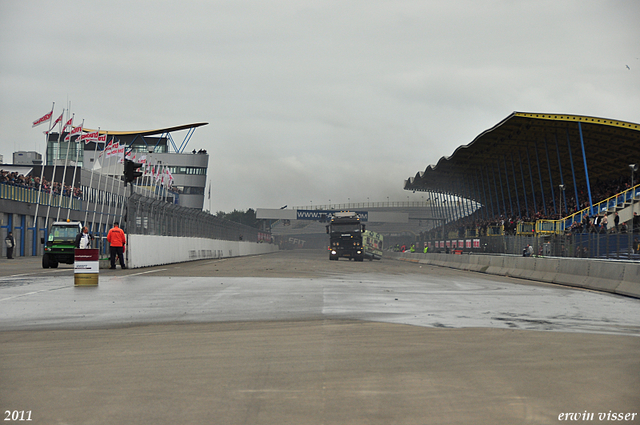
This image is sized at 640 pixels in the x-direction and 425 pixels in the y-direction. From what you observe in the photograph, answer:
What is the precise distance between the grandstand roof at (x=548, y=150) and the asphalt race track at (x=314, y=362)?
3569 centimetres

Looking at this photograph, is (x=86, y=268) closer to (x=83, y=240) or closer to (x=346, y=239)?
(x=83, y=240)

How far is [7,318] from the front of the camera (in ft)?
35.0

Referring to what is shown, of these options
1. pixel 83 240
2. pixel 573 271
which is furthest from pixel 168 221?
pixel 573 271

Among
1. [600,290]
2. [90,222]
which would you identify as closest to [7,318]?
[600,290]

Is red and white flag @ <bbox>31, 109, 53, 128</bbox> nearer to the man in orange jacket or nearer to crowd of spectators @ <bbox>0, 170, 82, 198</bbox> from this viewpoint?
crowd of spectators @ <bbox>0, 170, 82, 198</bbox>

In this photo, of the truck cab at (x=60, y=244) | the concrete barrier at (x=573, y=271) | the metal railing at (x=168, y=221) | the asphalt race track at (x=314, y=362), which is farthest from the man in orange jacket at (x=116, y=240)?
the concrete barrier at (x=573, y=271)

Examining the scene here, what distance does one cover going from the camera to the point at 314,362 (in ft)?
23.4

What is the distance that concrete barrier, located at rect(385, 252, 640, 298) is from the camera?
18.1 meters

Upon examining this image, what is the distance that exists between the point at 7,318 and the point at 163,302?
3213 mm

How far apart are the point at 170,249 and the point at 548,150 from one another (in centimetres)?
3703

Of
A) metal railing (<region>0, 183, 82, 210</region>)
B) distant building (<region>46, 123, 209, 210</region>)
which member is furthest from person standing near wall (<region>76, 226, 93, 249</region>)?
distant building (<region>46, 123, 209, 210</region>)

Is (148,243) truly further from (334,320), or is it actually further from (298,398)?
(298,398)

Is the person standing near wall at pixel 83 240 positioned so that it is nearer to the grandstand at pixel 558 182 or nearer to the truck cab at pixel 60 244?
the truck cab at pixel 60 244

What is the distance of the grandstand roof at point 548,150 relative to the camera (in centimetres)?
4634
